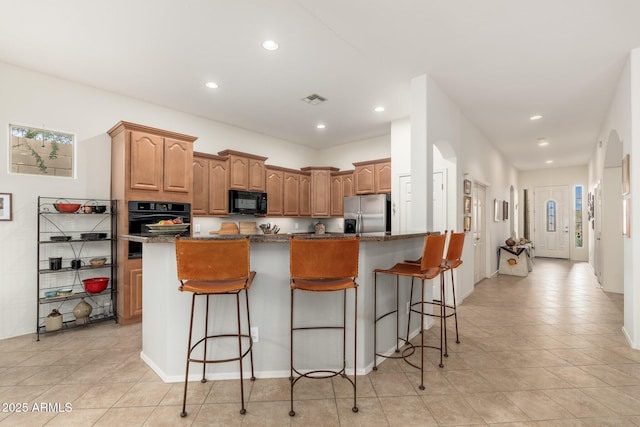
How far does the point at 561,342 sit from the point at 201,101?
210 inches

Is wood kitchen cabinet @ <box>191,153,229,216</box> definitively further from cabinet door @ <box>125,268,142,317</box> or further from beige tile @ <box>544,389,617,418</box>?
beige tile @ <box>544,389,617,418</box>

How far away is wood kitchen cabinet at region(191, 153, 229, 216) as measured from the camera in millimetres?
4797

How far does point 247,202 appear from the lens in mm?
5312

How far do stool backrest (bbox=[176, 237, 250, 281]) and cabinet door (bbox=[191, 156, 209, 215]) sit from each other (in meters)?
3.04

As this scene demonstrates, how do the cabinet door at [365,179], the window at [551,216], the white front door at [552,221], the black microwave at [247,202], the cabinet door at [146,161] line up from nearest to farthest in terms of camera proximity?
the cabinet door at [146,161] → the black microwave at [247,202] → the cabinet door at [365,179] → the white front door at [552,221] → the window at [551,216]

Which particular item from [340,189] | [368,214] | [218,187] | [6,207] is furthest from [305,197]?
[6,207]

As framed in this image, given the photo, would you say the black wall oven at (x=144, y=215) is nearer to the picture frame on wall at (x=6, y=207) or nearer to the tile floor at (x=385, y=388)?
the tile floor at (x=385, y=388)

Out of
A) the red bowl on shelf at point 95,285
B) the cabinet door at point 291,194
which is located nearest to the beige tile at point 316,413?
the red bowl on shelf at point 95,285

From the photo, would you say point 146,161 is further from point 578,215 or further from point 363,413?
point 578,215

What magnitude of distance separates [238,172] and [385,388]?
4.09 metres

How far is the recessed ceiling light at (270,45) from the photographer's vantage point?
2.95 metres

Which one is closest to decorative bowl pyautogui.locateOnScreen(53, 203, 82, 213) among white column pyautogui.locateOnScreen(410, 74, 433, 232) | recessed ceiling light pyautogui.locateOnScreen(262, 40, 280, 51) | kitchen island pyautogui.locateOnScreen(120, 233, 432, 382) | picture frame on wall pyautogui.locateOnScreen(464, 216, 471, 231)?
kitchen island pyautogui.locateOnScreen(120, 233, 432, 382)

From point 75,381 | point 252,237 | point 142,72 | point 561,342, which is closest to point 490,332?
point 561,342

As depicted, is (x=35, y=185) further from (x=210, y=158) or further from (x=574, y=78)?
(x=574, y=78)
